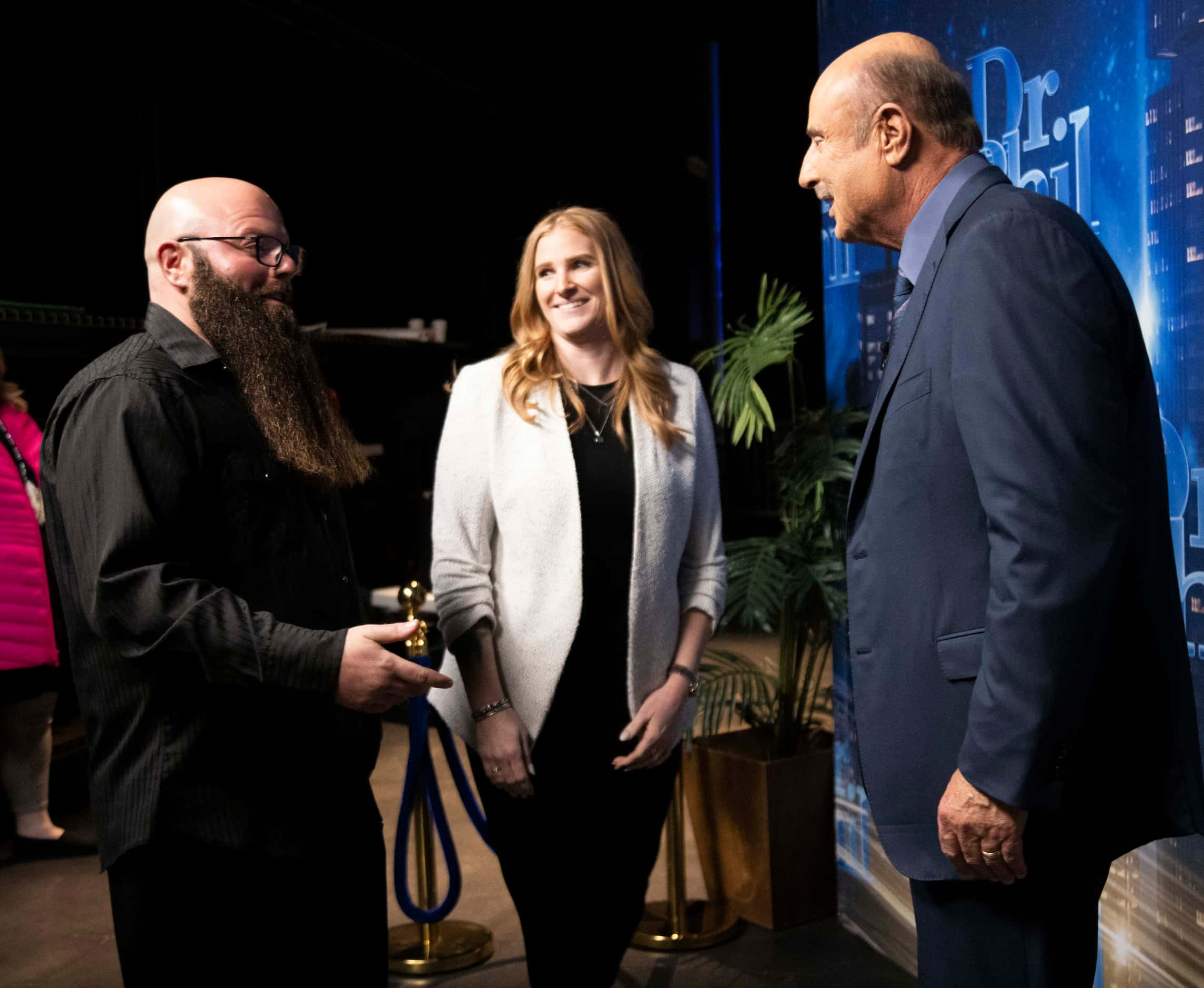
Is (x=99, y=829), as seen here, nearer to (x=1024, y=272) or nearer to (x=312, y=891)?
(x=312, y=891)

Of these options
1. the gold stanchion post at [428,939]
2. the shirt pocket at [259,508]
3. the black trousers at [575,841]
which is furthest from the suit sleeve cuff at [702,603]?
the shirt pocket at [259,508]

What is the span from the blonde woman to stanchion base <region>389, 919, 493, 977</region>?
0.82m

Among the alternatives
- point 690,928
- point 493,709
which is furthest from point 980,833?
point 690,928

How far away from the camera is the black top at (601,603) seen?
7.93ft

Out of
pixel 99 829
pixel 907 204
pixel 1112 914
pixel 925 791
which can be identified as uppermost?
pixel 907 204

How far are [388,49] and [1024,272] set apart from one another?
16.5 feet

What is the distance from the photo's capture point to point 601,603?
243cm

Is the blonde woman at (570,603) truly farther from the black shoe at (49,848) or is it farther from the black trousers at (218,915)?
the black shoe at (49,848)

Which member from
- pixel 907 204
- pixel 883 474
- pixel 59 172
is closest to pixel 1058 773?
pixel 883 474

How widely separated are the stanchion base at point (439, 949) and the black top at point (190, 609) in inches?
58.0

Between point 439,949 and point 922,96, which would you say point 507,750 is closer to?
point 439,949

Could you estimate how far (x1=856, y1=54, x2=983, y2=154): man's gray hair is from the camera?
154cm

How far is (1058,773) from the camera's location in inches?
53.6

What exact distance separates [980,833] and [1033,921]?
18cm
